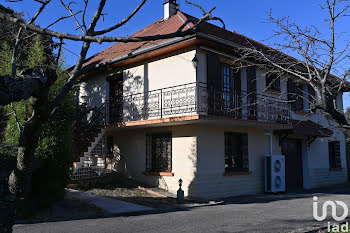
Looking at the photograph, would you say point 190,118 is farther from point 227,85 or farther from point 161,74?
point 227,85

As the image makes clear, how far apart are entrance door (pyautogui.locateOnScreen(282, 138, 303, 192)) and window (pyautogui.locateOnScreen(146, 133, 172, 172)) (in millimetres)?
6070

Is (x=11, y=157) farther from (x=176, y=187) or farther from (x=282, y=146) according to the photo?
(x=282, y=146)

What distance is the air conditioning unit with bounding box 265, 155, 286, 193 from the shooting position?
14.2m

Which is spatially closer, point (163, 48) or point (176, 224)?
point (176, 224)

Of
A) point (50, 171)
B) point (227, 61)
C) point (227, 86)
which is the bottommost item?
point (50, 171)

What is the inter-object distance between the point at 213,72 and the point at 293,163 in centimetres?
730

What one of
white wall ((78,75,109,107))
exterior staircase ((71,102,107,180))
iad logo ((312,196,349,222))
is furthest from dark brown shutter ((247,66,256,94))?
white wall ((78,75,109,107))

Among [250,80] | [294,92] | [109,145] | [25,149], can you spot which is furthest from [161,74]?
[25,149]

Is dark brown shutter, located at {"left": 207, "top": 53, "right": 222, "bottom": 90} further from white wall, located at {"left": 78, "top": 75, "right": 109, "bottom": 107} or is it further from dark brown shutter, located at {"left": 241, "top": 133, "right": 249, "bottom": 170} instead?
white wall, located at {"left": 78, "top": 75, "right": 109, "bottom": 107}

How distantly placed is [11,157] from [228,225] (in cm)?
516

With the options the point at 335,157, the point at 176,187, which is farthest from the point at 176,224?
the point at 335,157

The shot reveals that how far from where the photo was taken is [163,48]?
13.0 m

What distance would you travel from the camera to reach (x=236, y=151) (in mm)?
14359

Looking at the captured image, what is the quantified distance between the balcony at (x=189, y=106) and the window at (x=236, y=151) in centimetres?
100
